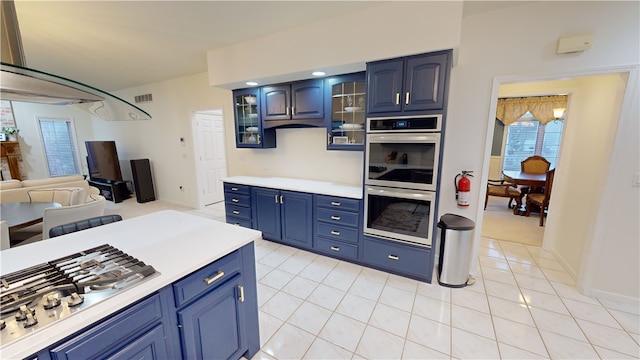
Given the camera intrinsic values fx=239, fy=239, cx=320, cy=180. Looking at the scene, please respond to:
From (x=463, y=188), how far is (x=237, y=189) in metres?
2.94

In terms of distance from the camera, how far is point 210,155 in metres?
5.23

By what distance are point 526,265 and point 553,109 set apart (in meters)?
4.80

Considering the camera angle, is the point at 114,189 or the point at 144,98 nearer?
the point at 144,98

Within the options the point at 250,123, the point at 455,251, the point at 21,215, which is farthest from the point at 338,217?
the point at 21,215

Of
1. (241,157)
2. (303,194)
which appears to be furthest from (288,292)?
(241,157)

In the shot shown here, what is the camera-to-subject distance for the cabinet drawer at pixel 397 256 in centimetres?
246

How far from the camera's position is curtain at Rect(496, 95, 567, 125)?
5.52m

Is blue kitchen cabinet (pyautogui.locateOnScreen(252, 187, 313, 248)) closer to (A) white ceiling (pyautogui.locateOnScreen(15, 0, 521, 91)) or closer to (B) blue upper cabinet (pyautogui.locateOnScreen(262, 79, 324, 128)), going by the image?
(B) blue upper cabinet (pyautogui.locateOnScreen(262, 79, 324, 128))

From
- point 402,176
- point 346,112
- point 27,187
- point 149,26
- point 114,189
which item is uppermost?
point 149,26

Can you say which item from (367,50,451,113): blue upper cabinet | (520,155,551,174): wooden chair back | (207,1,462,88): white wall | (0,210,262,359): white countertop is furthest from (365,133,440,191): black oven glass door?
(520,155,551,174): wooden chair back

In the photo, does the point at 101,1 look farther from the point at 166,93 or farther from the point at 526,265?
the point at 526,265

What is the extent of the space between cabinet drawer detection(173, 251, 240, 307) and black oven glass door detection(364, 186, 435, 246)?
5.26 ft

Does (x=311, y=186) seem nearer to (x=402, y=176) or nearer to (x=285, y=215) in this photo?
(x=285, y=215)

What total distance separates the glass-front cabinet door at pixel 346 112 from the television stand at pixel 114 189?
221 inches
